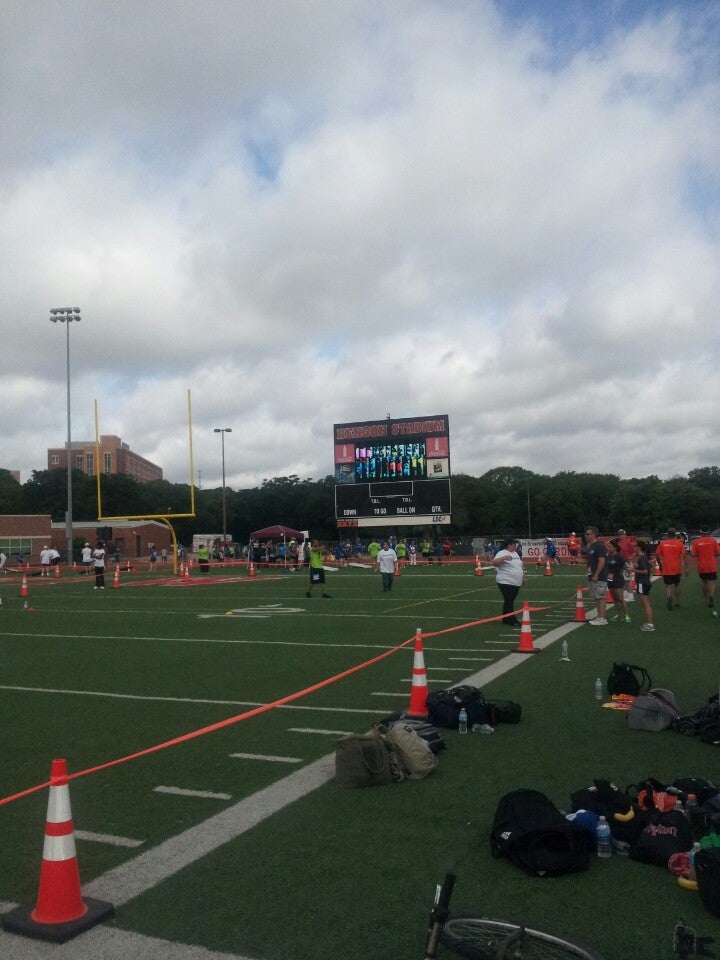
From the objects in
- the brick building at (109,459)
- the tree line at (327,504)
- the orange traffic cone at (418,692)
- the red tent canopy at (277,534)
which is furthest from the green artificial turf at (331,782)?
the brick building at (109,459)

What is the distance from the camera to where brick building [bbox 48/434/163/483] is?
130125 millimetres

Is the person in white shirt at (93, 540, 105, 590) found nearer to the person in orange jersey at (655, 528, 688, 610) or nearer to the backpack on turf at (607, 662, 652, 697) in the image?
the person in orange jersey at (655, 528, 688, 610)

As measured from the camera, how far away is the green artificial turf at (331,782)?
376 centimetres

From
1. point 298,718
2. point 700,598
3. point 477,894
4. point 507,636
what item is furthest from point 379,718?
point 700,598

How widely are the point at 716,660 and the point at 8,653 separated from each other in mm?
10348

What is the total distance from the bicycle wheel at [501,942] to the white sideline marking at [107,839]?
2.08 meters

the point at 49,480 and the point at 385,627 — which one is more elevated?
the point at 49,480

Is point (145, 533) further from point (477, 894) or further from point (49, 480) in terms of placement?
point (477, 894)

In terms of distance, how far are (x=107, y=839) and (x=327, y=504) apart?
3497 inches

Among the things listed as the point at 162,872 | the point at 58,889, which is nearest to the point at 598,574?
the point at 162,872

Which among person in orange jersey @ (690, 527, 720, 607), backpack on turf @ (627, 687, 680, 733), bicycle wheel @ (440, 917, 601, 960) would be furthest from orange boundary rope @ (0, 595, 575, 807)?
person in orange jersey @ (690, 527, 720, 607)

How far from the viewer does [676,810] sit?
454 centimetres

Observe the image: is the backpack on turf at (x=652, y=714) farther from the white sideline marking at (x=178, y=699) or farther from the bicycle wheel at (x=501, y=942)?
the bicycle wheel at (x=501, y=942)

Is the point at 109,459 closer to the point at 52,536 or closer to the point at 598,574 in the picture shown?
the point at 52,536
